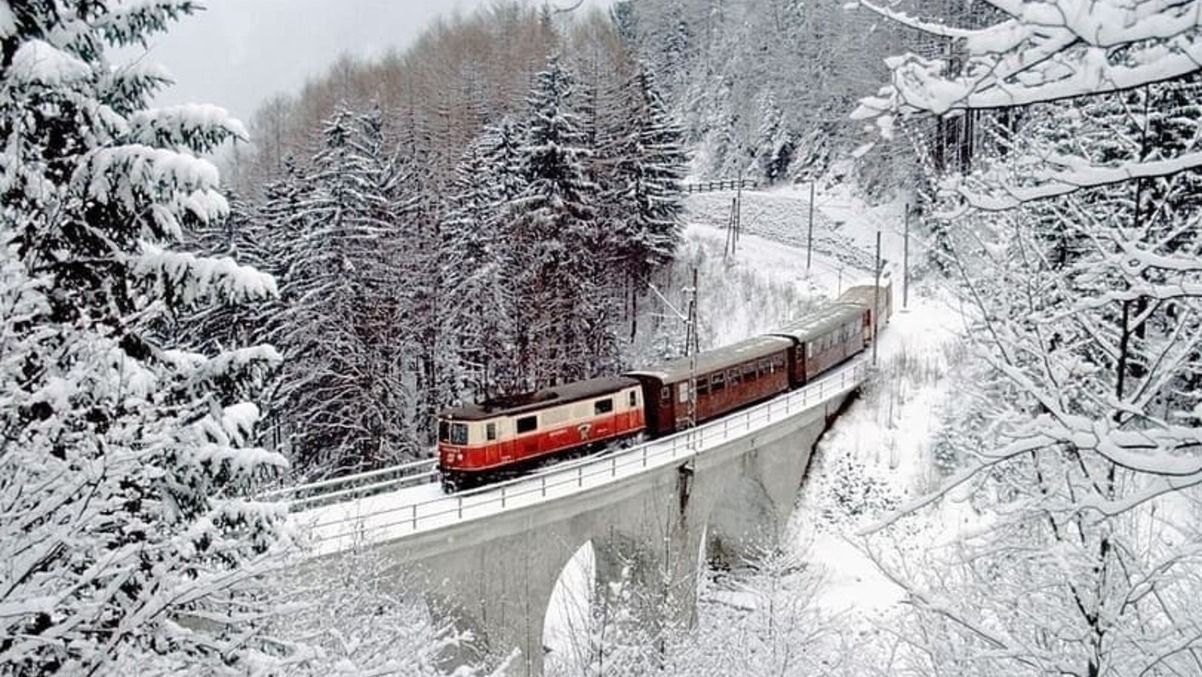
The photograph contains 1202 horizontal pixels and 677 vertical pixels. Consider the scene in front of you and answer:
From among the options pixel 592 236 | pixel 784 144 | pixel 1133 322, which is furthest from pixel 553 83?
pixel 1133 322

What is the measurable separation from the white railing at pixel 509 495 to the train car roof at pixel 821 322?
113 inches

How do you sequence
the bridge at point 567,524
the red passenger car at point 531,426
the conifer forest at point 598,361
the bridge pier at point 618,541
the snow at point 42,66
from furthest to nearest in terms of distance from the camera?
the red passenger car at point 531,426 → the bridge pier at point 618,541 → the bridge at point 567,524 → the snow at point 42,66 → the conifer forest at point 598,361

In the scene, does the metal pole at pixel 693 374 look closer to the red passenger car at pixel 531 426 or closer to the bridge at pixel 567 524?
the bridge at pixel 567 524

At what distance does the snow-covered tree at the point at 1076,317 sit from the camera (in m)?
2.03

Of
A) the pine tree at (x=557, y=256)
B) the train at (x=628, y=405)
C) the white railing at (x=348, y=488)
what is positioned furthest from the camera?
the pine tree at (x=557, y=256)

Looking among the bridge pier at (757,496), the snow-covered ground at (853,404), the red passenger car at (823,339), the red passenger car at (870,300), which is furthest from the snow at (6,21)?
the red passenger car at (870,300)

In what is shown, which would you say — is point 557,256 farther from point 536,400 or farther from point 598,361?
point 536,400

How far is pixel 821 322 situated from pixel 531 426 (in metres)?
14.0

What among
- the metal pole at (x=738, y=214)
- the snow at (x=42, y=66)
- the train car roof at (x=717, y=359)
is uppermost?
the snow at (x=42, y=66)

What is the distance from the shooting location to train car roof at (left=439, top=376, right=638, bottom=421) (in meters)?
18.2

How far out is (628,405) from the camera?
21.4m

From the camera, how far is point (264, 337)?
96.1 feet

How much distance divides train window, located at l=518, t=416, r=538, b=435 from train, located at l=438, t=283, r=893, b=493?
2 cm

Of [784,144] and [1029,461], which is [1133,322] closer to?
[1029,461]
